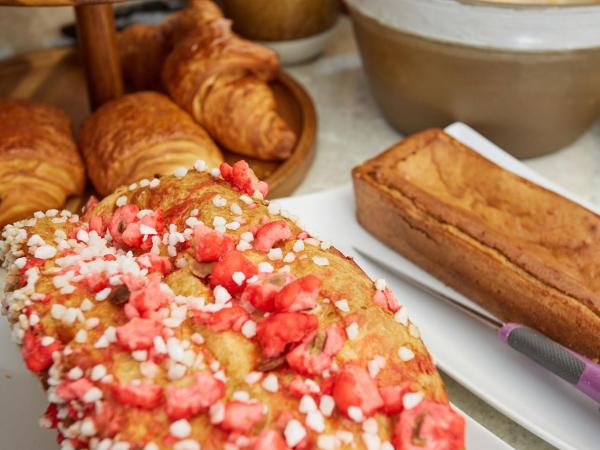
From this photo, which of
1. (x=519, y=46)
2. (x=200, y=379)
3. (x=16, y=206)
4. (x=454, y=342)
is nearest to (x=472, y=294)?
(x=454, y=342)

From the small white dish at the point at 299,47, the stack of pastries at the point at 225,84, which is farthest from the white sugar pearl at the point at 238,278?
the small white dish at the point at 299,47

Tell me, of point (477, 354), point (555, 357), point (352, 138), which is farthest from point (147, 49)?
point (555, 357)

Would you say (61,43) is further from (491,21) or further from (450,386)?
(450,386)

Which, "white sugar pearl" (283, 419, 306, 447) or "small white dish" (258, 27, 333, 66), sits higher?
"white sugar pearl" (283, 419, 306, 447)

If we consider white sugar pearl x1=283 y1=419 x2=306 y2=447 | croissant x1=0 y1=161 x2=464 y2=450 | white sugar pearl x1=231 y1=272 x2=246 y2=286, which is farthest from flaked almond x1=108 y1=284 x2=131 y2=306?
white sugar pearl x1=283 y1=419 x2=306 y2=447

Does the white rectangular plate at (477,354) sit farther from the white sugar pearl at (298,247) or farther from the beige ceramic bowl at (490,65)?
the white sugar pearl at (298,247)

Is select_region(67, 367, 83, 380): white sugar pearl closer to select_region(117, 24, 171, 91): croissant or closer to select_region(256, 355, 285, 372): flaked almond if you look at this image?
select_region(256, 355, 285, 372): flaked almond
